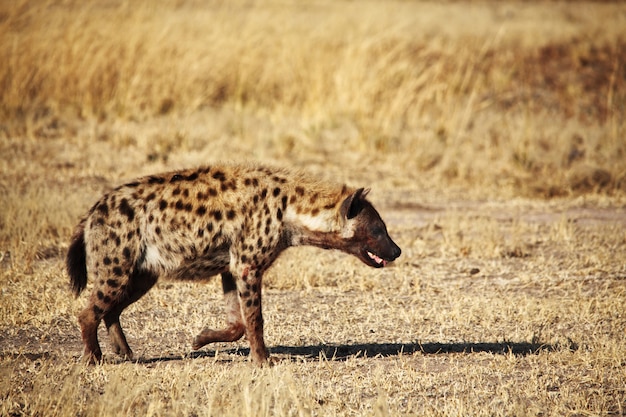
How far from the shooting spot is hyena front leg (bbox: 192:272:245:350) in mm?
6152

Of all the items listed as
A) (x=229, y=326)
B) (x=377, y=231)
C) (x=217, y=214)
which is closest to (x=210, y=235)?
(x=217, y=214)

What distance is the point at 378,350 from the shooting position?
21.4 ft

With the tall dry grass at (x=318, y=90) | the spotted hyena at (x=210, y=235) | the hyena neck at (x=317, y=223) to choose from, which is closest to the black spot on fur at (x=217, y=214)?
the spotted hyena at (x=210, y=235)

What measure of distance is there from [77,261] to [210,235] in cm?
87

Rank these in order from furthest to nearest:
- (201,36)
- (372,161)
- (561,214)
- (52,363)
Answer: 1. (201,36)
2. (372,161)
3. (561,214)
4. (52,363)

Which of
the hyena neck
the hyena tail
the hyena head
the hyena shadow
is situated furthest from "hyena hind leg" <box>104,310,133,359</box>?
the hyena head

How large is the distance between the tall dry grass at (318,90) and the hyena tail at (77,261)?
7256mm

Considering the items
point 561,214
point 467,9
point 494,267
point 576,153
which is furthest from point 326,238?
point 467,9

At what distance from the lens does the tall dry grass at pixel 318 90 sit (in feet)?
43.7

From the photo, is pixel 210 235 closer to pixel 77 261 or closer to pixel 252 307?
pixel 252 307

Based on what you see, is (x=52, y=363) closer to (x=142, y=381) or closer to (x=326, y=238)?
(x=142, y=381)

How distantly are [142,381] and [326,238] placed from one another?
144 cm

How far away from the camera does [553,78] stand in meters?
17.5

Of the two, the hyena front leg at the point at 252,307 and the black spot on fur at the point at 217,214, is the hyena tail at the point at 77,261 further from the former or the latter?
the hyena front leg at the point at 252,307
